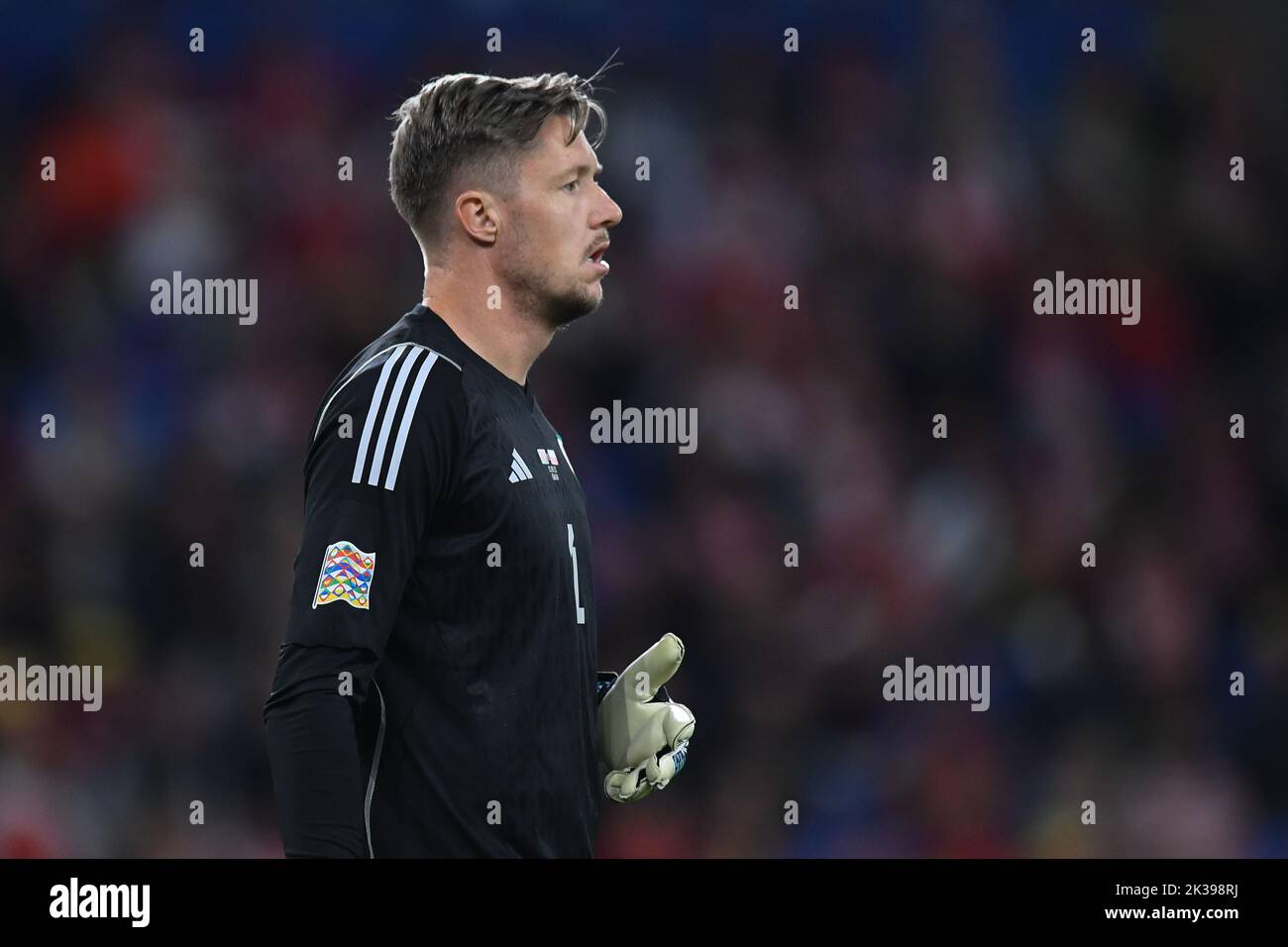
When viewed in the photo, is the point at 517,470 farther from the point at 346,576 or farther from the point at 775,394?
the point at 775,394

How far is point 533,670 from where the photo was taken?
239 centimetres

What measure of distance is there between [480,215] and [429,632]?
0.73 meters

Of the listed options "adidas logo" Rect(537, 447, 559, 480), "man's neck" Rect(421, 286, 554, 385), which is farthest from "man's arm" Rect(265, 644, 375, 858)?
"man's neck" Rect(421, 286, 554, 385)

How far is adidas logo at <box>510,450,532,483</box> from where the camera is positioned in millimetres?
2426

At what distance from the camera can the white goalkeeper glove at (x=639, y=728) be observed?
2.73m

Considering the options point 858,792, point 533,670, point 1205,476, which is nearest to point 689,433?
point 858,792

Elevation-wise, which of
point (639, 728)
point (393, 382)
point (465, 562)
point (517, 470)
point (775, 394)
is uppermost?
point (775, 394)

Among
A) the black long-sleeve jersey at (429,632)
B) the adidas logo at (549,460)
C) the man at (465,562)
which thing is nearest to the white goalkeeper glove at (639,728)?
the man at (465,562)

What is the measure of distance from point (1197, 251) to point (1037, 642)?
1.76 meters

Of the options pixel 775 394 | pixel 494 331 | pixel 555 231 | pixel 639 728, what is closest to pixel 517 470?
pixel 494 331

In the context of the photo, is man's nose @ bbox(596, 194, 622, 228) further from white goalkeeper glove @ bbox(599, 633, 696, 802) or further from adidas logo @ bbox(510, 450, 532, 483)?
white goalkeeper glove @ bbox(599, 633, 696, 802)

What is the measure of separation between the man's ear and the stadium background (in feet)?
9.69

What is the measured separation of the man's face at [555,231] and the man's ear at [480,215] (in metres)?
0.02

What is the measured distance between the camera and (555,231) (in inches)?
105
